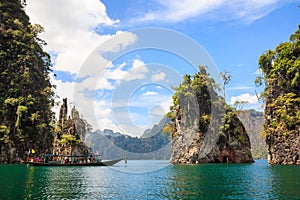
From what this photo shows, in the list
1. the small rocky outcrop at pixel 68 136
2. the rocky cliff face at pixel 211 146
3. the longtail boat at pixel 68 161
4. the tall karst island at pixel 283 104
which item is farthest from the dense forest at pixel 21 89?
the tall karst island at pixel 283 104

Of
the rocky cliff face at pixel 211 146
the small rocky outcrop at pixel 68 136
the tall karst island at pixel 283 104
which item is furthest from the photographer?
the rocky cliff face at pixel 211 146

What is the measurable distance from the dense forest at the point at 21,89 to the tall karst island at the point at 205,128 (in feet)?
105

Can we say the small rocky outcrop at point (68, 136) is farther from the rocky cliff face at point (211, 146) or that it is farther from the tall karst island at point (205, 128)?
the tall karst island at point (205, 128)

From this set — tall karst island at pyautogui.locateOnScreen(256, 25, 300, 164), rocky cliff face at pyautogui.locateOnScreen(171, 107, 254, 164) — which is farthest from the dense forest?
tall karst island at pyautogui.locateOnScreen(256, 25, 300, 164)

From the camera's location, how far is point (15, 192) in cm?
1902

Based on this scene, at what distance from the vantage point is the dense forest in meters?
60.4

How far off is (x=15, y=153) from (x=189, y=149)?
125 feet

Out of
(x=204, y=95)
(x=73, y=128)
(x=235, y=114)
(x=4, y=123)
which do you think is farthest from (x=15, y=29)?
(x=235, y=114)

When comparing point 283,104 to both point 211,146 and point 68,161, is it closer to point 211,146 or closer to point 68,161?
point 211,146

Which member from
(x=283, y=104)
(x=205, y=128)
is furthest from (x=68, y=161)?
(x=283, y=104)

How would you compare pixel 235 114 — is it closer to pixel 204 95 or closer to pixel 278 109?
pixel 204 95

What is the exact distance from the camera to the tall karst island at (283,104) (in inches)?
2056

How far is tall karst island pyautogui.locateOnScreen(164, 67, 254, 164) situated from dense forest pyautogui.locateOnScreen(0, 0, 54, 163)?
32.1 m

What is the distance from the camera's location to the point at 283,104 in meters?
54.8
